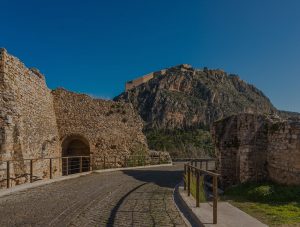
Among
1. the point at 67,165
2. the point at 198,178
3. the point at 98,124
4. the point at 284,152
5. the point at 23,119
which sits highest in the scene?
the point at 98,124

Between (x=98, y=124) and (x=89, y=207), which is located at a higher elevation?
(x=98, y=124)

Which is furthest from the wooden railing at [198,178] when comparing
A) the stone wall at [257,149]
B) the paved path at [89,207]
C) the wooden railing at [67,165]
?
the wooden railing at [67,165]

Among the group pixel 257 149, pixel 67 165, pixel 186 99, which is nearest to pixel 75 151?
pixel 67 165

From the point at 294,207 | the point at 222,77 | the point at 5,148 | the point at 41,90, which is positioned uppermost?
the point at 222,77

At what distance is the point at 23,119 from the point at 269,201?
458 inches

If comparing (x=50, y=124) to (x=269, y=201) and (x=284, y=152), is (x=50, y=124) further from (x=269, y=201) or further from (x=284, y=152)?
(x=269, y=201)

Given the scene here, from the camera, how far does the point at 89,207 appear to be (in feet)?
29.7

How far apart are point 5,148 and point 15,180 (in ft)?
4.79

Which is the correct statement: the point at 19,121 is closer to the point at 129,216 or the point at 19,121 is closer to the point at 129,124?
the point at 129,216

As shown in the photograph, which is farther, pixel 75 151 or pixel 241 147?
pixel 75 151

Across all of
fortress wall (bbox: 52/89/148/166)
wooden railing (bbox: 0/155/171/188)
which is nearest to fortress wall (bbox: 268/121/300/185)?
wooden railing (bbox: 0/155/171/188)

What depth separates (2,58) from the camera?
Answer: 48.8ft

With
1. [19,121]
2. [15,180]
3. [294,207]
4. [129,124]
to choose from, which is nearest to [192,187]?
[294,207]

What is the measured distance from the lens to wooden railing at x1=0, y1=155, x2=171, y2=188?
14.5 meters
